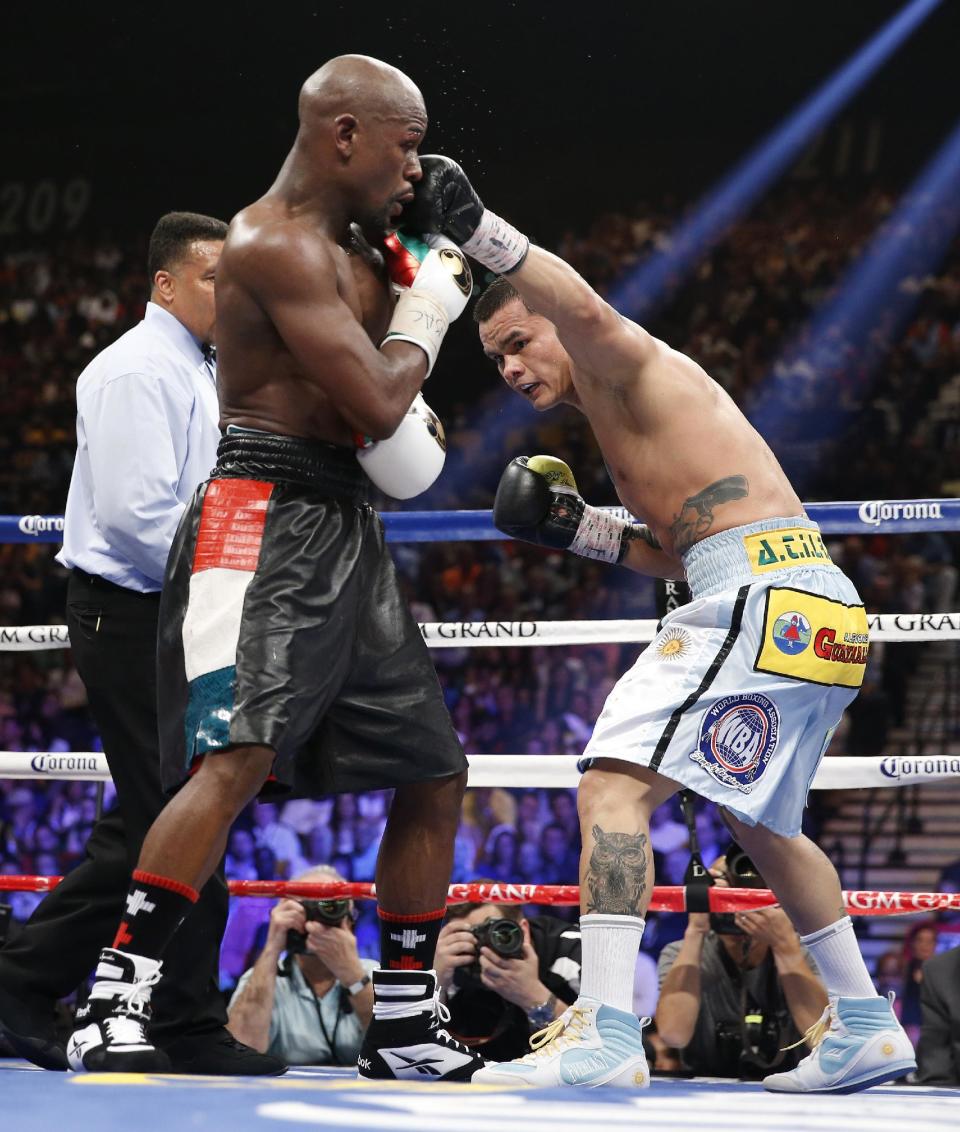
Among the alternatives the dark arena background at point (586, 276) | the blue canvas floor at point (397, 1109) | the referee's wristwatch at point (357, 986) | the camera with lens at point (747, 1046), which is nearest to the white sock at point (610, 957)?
the blue canvas floor at point (397, 1109)

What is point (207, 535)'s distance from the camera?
80.5 inches

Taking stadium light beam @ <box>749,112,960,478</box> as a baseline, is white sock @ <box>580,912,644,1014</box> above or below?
below

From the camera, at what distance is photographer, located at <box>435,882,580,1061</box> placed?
117 inches

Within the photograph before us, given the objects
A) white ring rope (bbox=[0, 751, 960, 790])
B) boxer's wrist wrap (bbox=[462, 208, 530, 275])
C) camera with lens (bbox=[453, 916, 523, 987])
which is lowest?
camera with lens (bbox=[453, 916, 523, 987])

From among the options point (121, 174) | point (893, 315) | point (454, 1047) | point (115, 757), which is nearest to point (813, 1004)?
point (454, 1047)

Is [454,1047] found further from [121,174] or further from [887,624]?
[121,174]

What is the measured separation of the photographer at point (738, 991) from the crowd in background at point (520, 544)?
160 centimetres

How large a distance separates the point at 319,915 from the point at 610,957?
1352 millimetres

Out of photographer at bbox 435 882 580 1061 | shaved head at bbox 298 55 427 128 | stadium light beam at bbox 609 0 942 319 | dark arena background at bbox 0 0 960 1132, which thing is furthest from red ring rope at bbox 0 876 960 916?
stadium light beam at bbox 609 0 942 319

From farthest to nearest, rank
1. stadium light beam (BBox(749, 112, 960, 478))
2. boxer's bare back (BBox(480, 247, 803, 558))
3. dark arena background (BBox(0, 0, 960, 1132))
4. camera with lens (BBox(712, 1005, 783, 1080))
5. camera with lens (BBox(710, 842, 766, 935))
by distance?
1. stadium light beam (BBox(749, 112, 960, 478))
2. dark arena background (BBox(0, 0, 960, 1132))
3. camera with lens (BBox(712, 1005, 783, 1080))
4. camera with lens (BBox(710, 842, 766, 935))
5. boxer's bare back (BBox(480, 247, 803, 558))

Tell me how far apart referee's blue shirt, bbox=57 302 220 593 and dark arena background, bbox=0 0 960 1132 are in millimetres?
2803

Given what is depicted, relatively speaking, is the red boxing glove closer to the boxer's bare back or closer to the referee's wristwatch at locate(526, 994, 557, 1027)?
the boxer's bare back

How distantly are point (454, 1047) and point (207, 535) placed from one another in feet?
2.80

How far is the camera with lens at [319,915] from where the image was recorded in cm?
312
